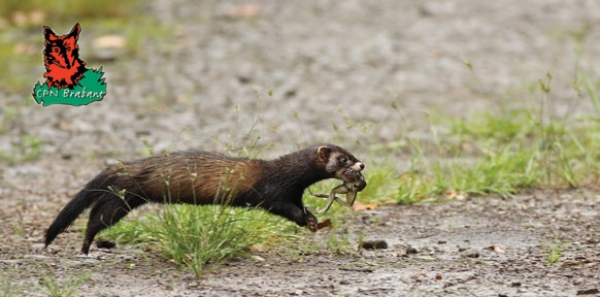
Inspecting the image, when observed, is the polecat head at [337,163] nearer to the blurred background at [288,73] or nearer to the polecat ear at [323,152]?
the polecat ear at [323,152]

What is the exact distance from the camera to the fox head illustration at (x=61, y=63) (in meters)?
5.85

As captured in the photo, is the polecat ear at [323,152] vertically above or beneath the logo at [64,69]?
beneath

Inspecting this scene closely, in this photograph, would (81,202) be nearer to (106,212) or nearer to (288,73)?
(106,212)

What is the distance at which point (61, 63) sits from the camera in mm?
5887

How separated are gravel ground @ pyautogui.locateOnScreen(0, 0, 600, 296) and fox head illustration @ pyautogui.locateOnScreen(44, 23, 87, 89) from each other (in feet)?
2.47

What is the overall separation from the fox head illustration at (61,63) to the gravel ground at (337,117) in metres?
0.75

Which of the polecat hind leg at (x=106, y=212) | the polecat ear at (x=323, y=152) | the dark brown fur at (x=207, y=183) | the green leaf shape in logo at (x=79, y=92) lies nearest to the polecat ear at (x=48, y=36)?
the green leaf shape in logo at (x=79, y=92)

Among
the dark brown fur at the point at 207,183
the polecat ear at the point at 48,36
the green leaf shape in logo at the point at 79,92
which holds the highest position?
the polecat ear at the point at 48,36

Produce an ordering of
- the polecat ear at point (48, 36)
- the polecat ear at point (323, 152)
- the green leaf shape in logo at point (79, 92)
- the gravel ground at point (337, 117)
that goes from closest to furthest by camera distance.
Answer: the gravel ground at point (337, 117), the polecat ear at point (323, 152), the polecat ear at point (48, 36), the green leaf shape in logo at point (79, 92)

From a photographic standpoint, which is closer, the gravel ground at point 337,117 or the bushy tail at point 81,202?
the gravel ground at point 337,117

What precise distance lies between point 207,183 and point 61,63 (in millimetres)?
1422

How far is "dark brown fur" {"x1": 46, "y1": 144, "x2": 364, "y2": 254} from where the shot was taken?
491cm

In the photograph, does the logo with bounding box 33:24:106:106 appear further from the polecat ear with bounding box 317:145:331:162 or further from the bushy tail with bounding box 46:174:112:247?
the polecat ear with bounding box 317:145:331:162

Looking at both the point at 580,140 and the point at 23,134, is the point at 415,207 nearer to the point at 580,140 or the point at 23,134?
the point at 580,140
